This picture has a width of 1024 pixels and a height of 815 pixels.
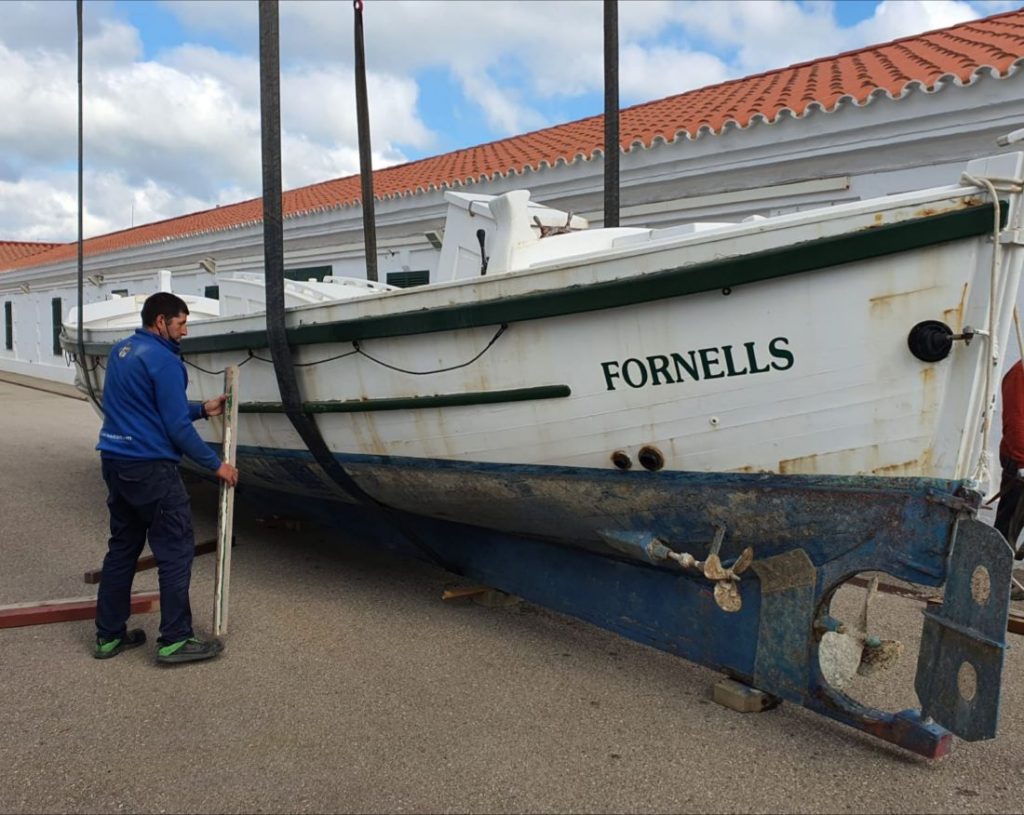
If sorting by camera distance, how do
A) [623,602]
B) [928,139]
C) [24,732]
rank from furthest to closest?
[928,139] < [623,602] < [24,732]

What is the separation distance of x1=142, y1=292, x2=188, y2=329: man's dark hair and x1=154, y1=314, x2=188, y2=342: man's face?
0.04 feet

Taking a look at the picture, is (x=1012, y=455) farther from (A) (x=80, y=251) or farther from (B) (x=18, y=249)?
(B) (x=18, y=249)

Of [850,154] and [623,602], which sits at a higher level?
[850,154]

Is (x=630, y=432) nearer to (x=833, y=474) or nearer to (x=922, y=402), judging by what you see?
(x=833, y=474)

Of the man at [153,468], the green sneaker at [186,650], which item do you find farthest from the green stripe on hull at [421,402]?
the green sneaker at [186,650]

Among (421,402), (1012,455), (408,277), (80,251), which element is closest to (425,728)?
(421,402)

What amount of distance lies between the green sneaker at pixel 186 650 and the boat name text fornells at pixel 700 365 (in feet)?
6.65

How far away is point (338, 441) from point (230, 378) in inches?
22.9

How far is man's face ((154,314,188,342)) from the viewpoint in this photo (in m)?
3.58

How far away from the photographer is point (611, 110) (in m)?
5.50

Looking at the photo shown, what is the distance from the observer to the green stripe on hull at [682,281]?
247 centimetres

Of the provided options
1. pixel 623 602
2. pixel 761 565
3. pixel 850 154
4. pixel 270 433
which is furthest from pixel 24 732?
pixel 850 154

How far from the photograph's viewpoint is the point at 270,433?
14.9 feet

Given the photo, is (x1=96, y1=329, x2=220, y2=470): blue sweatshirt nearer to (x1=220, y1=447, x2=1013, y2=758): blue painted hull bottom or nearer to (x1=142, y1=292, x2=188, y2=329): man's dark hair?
(x1=142, y1=292, x2=188, y2=329): man's dark hair
